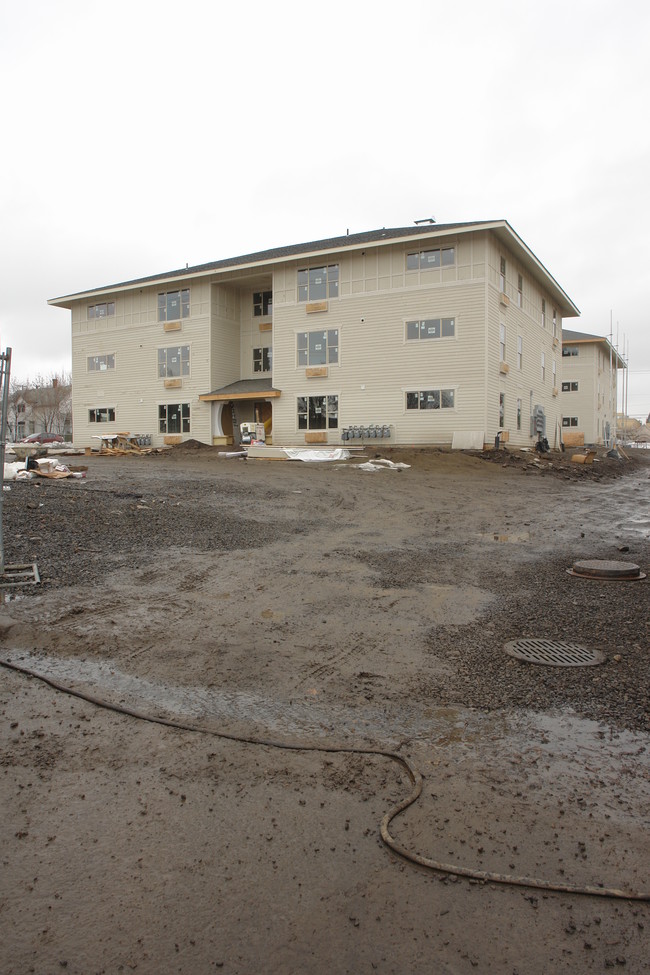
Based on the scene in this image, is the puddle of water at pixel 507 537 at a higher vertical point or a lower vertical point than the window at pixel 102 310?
lower

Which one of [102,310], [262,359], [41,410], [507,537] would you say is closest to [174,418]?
[262,359]

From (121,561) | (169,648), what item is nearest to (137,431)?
(121,561)

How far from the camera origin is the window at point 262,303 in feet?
121

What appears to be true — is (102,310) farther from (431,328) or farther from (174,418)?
(431,328)

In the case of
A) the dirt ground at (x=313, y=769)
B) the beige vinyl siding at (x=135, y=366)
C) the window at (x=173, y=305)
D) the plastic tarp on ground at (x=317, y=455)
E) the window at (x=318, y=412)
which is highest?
the window at (x=173, y=305)

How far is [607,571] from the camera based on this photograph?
23.6 feet

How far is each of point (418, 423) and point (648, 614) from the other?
951 inches

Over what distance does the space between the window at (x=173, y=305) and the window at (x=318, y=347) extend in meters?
8.18

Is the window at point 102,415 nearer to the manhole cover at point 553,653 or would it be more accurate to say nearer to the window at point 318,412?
the window at point 318,412

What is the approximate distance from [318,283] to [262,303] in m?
6.02

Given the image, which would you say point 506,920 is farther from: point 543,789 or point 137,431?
point 137,431

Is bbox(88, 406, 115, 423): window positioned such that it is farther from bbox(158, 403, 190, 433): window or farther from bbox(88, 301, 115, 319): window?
bbox(88, 301, 115, 319): window

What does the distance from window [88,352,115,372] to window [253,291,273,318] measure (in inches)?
385

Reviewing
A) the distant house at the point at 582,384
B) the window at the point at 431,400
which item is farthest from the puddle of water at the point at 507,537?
the distant house at the point at 582,384
